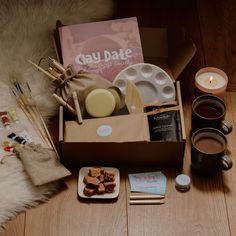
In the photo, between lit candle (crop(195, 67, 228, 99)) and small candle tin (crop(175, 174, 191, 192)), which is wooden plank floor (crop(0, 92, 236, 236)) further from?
lit candle (crop(195, 67, 228, 99))

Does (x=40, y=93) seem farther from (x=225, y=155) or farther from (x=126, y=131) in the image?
(x=225, y=155)

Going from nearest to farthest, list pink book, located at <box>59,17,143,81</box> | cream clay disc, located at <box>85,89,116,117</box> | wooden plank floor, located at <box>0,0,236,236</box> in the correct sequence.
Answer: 1. wooden plank floor, located at <box>0,0,236,236</box>
2. cream clay disc, located at <box>85,89,116,117</box>
3. pink book, located at <box>59,17,143,81</box>

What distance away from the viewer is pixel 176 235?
1.45 meters

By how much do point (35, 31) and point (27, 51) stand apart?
0.32 feet

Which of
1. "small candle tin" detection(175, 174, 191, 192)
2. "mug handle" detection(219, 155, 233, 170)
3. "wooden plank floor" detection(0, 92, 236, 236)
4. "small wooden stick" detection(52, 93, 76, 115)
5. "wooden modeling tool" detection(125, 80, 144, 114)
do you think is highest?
"wooden modeling tool" detection(125, 80, 144, 114)

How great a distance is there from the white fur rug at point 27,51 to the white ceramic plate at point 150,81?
251 mm

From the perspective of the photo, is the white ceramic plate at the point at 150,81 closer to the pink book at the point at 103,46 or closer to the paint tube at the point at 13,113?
the pink book at the point at 103,46

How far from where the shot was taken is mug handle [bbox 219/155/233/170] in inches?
58.4

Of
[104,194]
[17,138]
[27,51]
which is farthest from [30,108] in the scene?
[104,194]

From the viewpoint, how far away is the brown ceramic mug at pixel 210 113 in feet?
5.15

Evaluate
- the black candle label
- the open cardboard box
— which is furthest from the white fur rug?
the black candle label

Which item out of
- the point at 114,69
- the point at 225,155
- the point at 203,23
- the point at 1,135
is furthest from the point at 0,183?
the point at 203,23

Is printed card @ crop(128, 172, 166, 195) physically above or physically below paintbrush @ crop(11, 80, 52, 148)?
below

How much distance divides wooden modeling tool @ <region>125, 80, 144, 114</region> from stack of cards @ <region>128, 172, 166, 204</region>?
0.65ft
